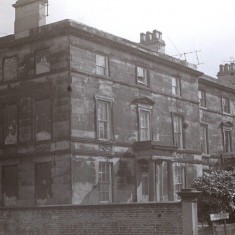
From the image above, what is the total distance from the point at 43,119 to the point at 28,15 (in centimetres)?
649

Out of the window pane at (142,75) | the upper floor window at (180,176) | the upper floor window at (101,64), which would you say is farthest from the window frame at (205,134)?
the upper floor window at (101,64)

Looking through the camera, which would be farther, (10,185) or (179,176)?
(179,176)

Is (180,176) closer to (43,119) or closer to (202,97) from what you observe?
(202,97)

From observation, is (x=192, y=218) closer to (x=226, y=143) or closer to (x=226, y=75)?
(x=226, y=143)

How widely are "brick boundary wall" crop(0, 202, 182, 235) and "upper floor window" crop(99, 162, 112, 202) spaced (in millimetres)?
6099

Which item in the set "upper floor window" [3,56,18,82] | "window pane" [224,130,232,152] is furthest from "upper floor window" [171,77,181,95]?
"upper floor window" [3,56,18,82]

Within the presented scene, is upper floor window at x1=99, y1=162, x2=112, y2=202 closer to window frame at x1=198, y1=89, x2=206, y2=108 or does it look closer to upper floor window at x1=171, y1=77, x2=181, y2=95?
upper floor window at x1=171, y1=77, x2=181, y2=95

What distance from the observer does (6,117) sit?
26.3 m

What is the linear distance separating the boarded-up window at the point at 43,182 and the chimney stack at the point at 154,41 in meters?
14.3

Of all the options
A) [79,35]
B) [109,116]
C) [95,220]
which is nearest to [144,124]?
[109,116]

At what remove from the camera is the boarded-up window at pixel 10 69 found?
2645 cm

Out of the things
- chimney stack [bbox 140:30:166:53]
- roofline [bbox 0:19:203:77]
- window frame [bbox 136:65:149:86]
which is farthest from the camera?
chimney stack [bbox 140:30:166:53]

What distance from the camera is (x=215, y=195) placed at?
21.7m

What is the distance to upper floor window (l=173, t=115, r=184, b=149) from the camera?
101 ft
